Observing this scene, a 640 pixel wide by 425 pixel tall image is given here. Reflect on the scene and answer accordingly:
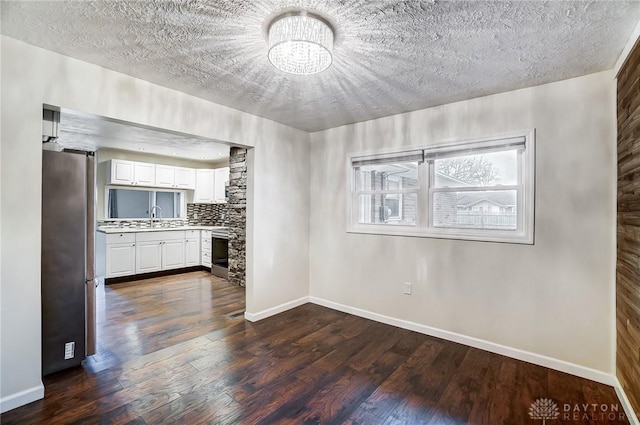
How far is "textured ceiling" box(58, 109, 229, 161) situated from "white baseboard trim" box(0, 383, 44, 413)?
2658 mm

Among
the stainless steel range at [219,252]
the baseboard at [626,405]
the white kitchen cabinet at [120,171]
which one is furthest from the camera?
the stainless steel range at [219,252]

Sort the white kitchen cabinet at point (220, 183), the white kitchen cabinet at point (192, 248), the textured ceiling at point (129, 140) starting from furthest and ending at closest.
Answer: the white kitchen cabinet at point (220, 183), the white kitchen cabinet at point (192, 248), the textured ceiling at point (129, 140)

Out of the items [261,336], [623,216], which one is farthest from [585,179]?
[261,336]

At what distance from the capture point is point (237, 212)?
4762 millimetres

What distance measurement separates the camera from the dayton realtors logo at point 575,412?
193 cm

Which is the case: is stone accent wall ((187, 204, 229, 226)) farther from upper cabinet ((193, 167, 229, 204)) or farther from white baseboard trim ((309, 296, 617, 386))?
white baseboard trim ((309, 296, 617, 386))

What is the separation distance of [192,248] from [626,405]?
6.30 meters

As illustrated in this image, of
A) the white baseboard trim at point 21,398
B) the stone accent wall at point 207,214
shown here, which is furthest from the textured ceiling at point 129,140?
the white baseboard trim at point 21,398

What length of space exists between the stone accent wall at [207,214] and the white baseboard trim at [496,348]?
3779mm

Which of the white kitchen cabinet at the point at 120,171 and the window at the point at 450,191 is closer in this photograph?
the window at the point at 450,191

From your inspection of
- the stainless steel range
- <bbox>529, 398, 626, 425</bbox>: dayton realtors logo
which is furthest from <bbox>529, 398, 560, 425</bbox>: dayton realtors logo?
the stainless steel range

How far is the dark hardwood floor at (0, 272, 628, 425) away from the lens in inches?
76.2

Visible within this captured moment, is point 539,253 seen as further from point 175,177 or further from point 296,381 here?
point 175,177

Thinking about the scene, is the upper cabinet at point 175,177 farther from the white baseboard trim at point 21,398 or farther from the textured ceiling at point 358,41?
the white baseboard trim at point 21,398
